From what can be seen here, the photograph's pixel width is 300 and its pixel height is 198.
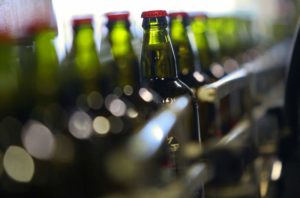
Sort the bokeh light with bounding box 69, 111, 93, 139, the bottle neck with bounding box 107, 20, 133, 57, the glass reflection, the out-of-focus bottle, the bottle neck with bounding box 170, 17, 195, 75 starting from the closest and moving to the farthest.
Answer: the glass reflection
the bokeh light with bounding box 69, 111, 93, 139
the bottle neck with bounding box 107, 20, 133, 57
the bottle neck with bounding box 170, 17, 195, 75
the out-of-focus bottle

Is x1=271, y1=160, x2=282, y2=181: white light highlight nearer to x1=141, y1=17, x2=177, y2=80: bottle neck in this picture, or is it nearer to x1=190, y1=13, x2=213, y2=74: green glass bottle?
Result: x1=190, y1=13, x2=213, y2=74: green glass bottle

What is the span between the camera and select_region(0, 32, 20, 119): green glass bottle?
0.60m

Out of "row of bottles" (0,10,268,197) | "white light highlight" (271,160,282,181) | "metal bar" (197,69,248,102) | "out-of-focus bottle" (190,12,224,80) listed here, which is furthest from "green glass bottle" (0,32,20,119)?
"white light highlight" (271,160,282,181)

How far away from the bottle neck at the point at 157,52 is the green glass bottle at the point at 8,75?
0.17m

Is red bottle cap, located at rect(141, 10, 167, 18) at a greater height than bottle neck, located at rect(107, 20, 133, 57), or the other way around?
red bottle cap, located at rect(141, 10, 167, 18)

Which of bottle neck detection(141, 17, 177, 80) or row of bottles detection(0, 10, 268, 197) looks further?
bottle neck detection(141, 17, 177, 80)

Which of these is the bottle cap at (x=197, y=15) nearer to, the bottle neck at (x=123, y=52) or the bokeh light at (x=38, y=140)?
the bottle neck at (x=123, y=52)

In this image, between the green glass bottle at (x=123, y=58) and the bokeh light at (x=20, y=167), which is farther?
the green glass bottle at (x=123, y=58)

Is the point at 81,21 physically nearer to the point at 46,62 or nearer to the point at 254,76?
the point at 46,62

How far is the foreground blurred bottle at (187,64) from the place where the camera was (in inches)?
32.7

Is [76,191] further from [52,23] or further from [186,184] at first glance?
[52,23]

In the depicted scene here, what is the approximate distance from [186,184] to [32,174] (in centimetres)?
14

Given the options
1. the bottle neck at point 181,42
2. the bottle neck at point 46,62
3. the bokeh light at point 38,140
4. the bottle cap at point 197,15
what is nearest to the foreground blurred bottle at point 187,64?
the bottle neck at point 181,42

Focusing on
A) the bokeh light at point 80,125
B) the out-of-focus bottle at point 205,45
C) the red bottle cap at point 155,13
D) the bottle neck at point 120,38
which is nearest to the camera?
the bokeh light at point 80,125
